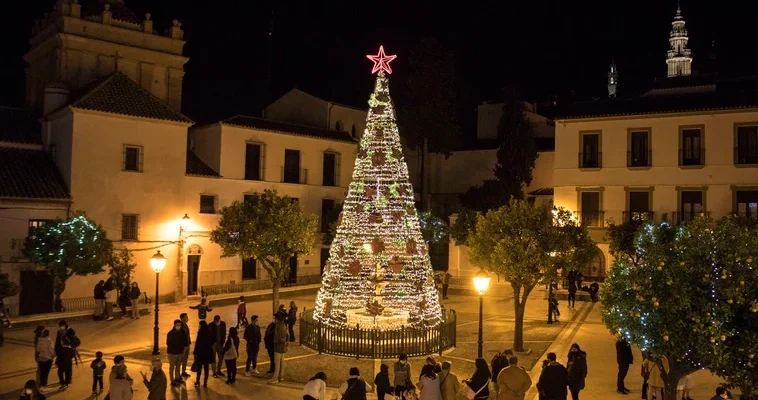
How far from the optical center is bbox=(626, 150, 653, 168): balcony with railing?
31344 millimetres

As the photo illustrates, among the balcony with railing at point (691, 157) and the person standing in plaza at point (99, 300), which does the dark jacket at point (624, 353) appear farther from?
the balcony with railing at point (691, 157)

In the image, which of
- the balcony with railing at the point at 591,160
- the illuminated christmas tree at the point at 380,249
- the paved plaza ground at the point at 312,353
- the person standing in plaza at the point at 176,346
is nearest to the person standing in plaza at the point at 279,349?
the paved plaza ground at the point at 312,353

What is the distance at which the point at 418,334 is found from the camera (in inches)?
683

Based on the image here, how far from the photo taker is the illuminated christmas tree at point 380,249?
58.5ft

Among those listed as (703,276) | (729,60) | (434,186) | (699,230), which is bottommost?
(703,276)

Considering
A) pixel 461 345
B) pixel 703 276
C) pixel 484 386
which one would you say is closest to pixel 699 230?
pixel 703 276

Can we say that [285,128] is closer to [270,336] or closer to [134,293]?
[134,293]

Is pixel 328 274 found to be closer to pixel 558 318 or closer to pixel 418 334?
pixel 418 334

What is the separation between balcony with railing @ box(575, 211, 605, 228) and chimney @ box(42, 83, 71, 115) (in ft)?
81.8

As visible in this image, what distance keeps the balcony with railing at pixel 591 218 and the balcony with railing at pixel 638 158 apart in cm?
277

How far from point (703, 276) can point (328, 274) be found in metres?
11.1

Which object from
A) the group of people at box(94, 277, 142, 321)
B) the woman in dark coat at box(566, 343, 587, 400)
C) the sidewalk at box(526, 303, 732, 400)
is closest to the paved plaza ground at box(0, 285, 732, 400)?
the sidewalk at box(526, 303, 732, 400)

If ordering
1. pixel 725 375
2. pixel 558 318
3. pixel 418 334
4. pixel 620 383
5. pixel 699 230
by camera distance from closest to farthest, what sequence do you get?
pixel 725 375, pixel 699 230, pixel 620 383, pixel 418 334, pixel 558 318

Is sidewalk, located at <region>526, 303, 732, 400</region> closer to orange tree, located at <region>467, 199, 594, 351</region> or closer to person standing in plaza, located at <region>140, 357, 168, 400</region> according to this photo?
orange tree, located at <region>467, 199, 594, 351</region>
